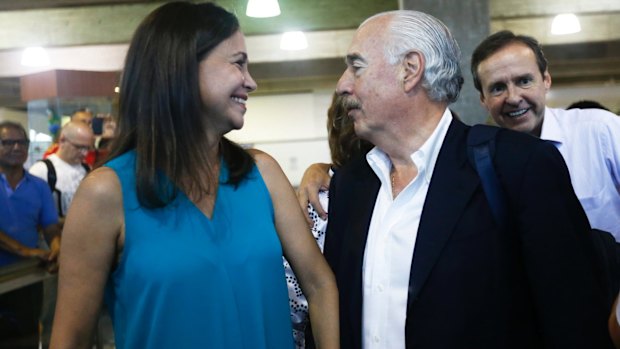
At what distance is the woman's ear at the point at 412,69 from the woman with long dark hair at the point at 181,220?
429 mm

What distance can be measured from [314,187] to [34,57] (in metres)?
9.05

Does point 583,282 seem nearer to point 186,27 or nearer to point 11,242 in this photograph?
point 186,27

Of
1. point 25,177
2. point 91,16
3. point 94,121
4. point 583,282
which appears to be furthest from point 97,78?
point 583,282

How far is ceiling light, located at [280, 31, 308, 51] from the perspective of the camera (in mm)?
11078

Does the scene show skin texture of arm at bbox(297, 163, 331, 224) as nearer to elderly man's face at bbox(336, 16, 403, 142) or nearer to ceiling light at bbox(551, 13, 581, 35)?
elderly man's face at bbox(336, 16, 403, 142)

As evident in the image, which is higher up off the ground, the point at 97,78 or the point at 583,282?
the point at 97,78

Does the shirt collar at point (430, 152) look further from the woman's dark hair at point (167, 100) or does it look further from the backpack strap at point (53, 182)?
the backpack strap at point (53, 182)

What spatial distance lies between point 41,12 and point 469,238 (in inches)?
413

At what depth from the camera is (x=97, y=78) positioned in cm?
850

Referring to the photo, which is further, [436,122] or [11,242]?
[11,242]

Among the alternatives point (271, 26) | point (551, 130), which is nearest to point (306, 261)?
point (551, 130)

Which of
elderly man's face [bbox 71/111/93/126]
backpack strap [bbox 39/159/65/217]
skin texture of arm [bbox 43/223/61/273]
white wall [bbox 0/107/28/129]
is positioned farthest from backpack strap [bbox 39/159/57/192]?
elderly man's face [bbox 71/111/93/126]

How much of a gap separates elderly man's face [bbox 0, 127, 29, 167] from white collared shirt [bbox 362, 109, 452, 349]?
3.85 m

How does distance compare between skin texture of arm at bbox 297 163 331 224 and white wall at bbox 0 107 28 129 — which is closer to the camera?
skin texture of arm at bbox 297 163 331 224
